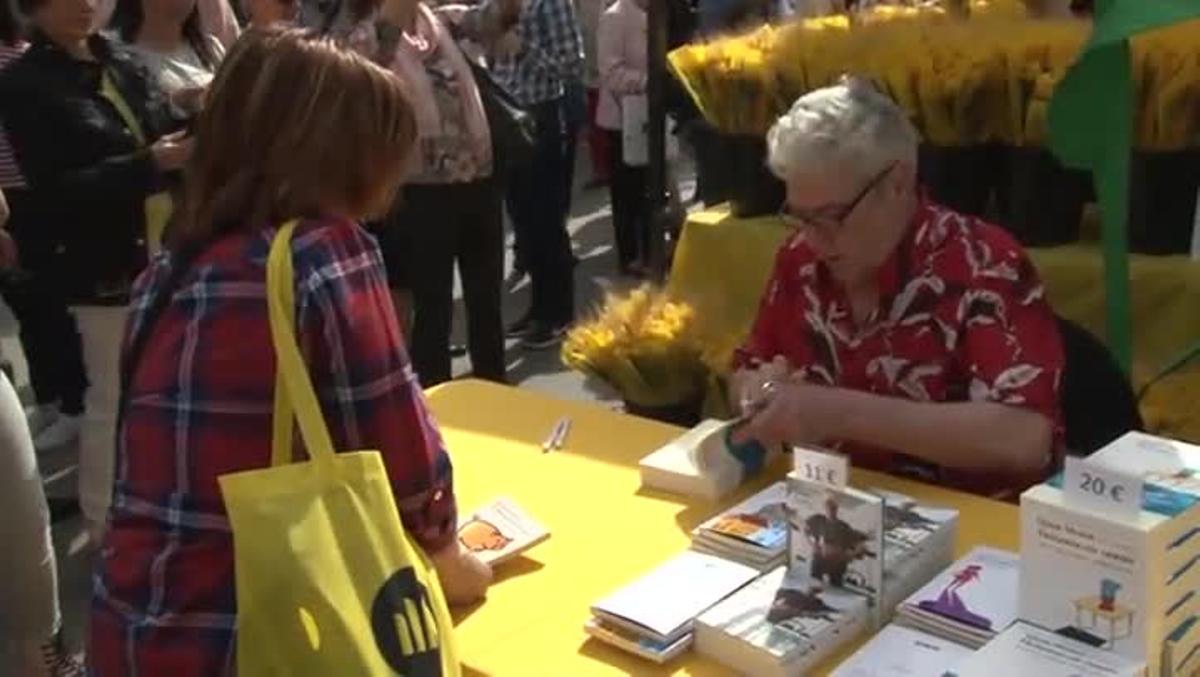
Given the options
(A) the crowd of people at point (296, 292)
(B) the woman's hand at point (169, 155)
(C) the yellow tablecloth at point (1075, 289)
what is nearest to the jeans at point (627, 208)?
(A) the crowd of people at point (296, 292)

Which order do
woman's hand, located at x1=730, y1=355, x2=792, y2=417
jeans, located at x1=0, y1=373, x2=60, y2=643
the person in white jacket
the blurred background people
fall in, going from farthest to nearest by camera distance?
the person in white jacket → the blurred background people → jeans, located at x1=0, y1=373, x2=60, y2=643 → woman's hand, located at x1=730, y1=355, x2=792, y2=417

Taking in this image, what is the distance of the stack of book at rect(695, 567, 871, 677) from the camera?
1.54m

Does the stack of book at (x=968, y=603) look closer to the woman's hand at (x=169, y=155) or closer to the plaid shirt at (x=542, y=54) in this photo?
the woman's hand at (x=169, y=155)

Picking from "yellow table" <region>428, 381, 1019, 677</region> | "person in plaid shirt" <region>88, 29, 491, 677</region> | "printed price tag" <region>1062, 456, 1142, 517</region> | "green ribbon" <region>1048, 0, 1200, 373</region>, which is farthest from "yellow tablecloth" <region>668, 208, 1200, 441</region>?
"person in plaid shirt" <region>88, 29, 491, 677</region>

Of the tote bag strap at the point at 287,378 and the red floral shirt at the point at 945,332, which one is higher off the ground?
the tote bag strap at the point at 287,378

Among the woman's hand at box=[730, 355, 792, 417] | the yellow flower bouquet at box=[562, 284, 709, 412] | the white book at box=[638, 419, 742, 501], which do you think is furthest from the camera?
the yellow flower bouquet at box=[562, 284, 709, 412]

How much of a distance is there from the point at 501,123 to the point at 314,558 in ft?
8.92

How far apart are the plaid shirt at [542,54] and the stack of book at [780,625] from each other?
12.3 feet

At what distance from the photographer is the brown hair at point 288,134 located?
1.51 meters

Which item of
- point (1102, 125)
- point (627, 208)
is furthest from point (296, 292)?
point (627, 208)

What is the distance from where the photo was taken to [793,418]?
205 centimetres

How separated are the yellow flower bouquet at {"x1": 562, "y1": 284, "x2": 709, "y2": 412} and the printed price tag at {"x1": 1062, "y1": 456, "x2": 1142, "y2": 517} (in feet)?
4.23

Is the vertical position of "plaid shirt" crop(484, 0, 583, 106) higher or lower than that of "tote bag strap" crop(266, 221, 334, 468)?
lower

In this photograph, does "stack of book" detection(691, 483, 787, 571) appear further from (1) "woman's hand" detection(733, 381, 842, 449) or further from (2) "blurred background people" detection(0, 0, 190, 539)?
(2) "blurred background people" detection(0, 0, 190, 539)
